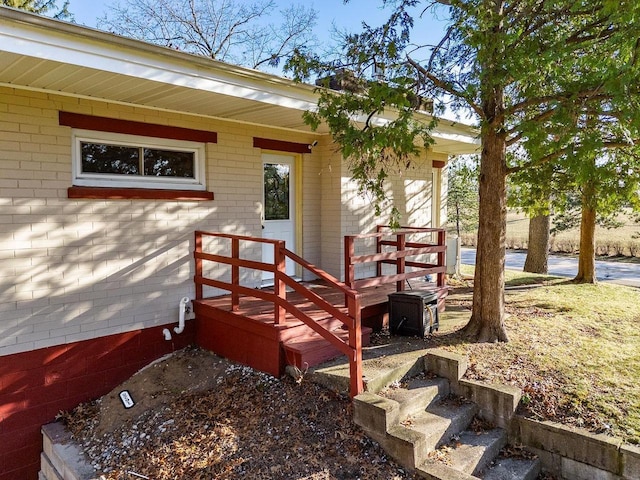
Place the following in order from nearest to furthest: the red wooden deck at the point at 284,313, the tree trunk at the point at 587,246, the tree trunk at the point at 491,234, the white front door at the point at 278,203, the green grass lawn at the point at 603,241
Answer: the red wooden deck at the point at 284,313 → the tree trunk at the point at 491,234 → the white front door at the point at 278,203 → the tree trunk at the point at 587,246 → the green grass lawn at the point at 603,241

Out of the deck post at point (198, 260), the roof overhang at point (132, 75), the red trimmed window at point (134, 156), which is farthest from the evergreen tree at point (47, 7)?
the deck post at point (198, 260)

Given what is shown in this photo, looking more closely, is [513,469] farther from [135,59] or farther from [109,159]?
[109,159]

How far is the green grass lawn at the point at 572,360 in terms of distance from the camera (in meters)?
3.70

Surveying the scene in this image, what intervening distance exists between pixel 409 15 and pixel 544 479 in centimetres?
474

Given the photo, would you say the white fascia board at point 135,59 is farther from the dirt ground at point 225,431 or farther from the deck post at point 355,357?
the dirt ground at point 225,431

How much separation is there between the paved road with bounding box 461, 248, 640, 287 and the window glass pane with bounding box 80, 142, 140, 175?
42.9ft

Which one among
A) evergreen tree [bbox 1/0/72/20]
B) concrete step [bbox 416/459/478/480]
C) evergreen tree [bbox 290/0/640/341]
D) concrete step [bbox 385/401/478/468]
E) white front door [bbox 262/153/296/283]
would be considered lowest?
concrete step [bbox 416/459/478/480]

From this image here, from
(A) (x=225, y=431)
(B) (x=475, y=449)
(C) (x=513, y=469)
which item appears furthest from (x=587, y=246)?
(A) (x=225, y=431)

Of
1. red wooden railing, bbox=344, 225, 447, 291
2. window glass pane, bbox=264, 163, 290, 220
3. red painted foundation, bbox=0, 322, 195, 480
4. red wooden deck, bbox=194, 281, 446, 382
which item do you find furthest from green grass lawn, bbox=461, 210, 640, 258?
red painted foundation, bbox=0, 322, 195, 480

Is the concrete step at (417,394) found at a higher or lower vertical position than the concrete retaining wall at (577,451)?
higher

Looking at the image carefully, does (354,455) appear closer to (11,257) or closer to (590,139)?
(590,139)

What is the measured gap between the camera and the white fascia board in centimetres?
334

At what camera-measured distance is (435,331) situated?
547 centimetres

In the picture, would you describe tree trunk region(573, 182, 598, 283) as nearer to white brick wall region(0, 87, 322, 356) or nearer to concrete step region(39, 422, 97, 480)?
white brick wall region(0, 87, 322, 356)
